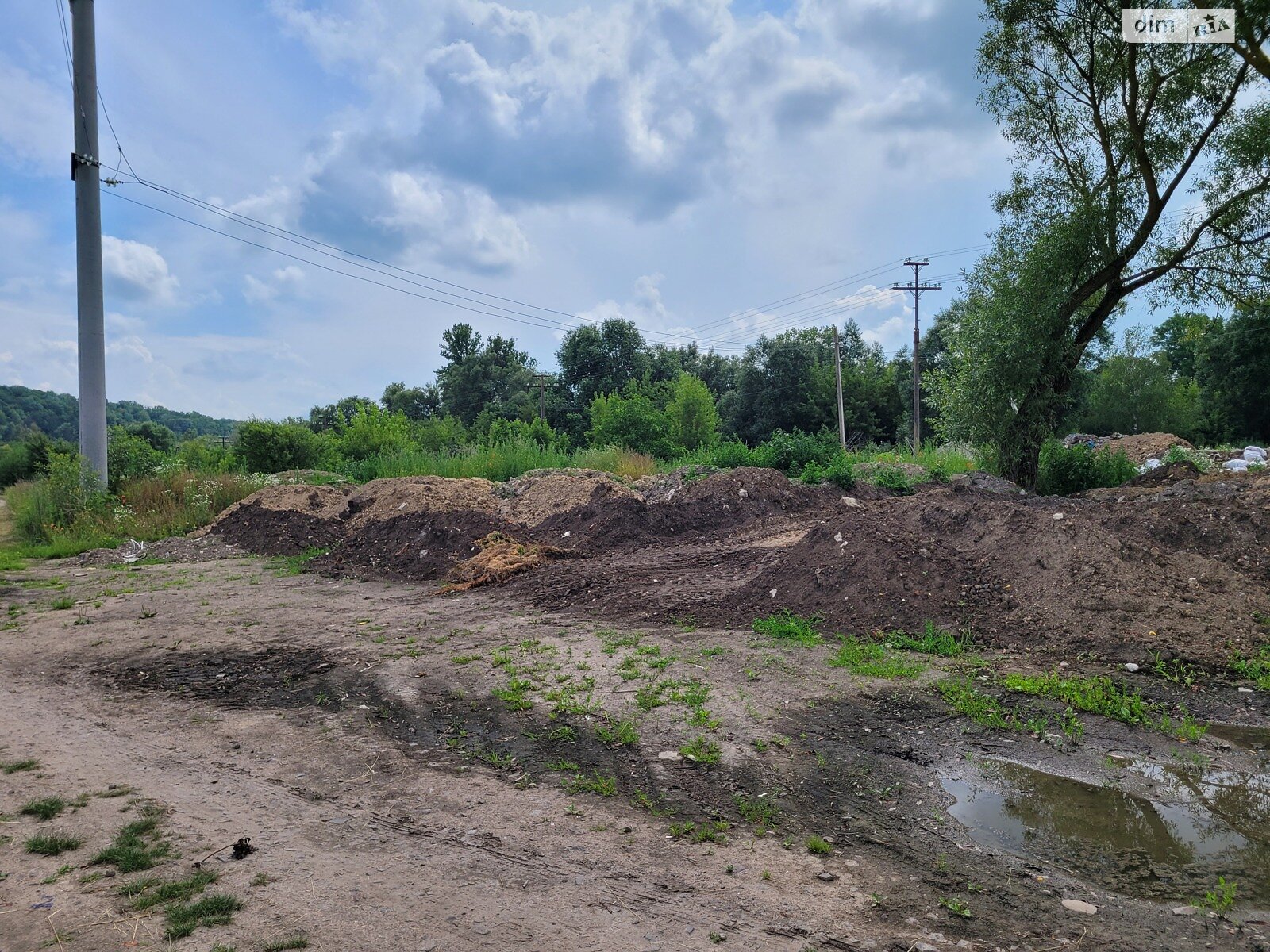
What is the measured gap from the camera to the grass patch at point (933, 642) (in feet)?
21.4

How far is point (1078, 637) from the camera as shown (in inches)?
251

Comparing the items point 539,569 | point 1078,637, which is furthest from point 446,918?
point 539,569

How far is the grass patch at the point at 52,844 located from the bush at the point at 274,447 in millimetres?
23468

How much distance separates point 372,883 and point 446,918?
44 cm

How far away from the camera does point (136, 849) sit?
3.38 metres

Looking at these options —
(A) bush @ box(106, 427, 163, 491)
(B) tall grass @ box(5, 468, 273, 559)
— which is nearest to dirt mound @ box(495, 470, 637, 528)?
(B) tall grass @ box(5, 468, 273, 559)

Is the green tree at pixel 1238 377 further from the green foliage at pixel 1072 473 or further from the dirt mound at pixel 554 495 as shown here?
the dirt mound at pixel 554 495

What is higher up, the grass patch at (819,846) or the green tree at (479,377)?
the green tree at (479,377)

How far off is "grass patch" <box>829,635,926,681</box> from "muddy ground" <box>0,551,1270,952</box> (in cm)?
13

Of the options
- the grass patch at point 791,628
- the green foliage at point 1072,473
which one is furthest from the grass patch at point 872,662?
the green foliage at point 1072,473

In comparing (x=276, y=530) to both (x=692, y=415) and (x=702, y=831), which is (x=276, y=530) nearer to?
(x=702, y=831)

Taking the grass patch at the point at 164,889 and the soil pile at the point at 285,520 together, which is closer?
the grass patch at the point at 164,889

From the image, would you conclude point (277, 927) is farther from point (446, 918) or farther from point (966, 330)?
point (966, 330)

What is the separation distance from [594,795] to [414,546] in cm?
894
